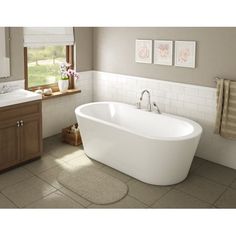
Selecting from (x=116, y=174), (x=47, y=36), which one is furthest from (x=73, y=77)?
(x=116, y=174)

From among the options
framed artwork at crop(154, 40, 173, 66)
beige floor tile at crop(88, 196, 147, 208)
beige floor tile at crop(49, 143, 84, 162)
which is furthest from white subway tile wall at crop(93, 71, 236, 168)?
beige floor tile at crop(88, 196, 147, 208)

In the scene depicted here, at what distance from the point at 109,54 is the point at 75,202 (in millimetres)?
2752

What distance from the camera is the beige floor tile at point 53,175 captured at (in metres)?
3.54

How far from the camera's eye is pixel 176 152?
130 inches

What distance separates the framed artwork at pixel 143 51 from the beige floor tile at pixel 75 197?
2284mm

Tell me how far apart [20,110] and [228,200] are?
8.72 ft

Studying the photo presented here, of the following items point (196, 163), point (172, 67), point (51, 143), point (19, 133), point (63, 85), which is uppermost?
point (172, 67)

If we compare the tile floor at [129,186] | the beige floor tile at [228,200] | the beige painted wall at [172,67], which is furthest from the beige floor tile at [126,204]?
the beige painted wall at [172,67]

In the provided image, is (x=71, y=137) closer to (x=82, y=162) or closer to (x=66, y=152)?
(x=66, y=152)

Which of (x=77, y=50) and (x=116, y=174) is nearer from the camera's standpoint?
(x=116, y=174)

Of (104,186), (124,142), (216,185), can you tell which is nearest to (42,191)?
(104,186)

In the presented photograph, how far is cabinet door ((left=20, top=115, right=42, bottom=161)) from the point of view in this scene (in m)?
3.81

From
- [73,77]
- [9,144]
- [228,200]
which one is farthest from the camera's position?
[73,77]

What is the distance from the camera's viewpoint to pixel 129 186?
3496 mm
